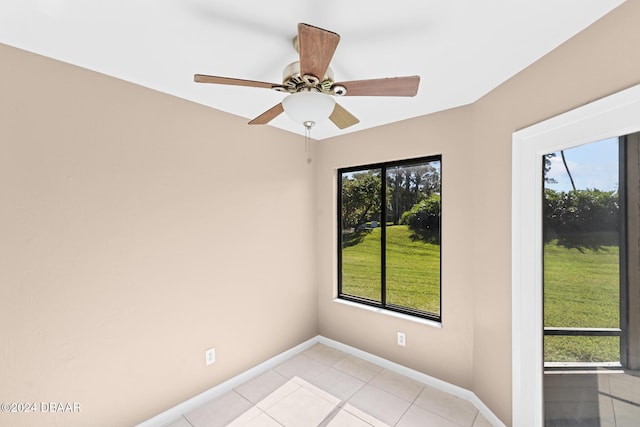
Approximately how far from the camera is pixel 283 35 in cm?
133

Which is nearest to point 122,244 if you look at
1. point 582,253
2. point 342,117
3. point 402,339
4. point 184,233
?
point 184,233

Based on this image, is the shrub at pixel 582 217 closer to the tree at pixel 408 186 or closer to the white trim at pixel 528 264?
the white trim at pixel 528 264

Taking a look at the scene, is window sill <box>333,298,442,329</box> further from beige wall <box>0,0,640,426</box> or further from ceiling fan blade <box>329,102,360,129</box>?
ceiling fan blade <box>329,102,360,129</box>

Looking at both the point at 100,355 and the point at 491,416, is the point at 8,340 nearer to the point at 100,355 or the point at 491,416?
the point at 100,355

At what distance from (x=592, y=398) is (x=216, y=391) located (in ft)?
8.15

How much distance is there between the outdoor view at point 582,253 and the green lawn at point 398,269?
92 centimetres

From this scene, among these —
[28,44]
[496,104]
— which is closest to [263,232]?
[28,44]

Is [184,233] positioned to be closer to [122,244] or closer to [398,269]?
[122,244]

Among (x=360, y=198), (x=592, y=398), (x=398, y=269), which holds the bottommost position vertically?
(x=592, y=398)

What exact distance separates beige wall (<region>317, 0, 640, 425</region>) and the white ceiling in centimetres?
13

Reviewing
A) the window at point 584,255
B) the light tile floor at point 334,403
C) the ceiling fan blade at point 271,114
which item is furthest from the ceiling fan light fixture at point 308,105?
the light tile floor at point 334,403

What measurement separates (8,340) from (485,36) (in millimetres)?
2869

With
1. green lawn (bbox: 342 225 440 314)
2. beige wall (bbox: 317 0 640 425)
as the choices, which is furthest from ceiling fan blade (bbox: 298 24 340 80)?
green lawn (bbox: 342 225 440 314)

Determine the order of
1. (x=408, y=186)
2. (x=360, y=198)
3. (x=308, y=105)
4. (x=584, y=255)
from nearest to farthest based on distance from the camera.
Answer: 1. (x=308, y=105)
2. (x=584, y=255)
3. (x=408, y=186)
4. (x=360, y=198)
